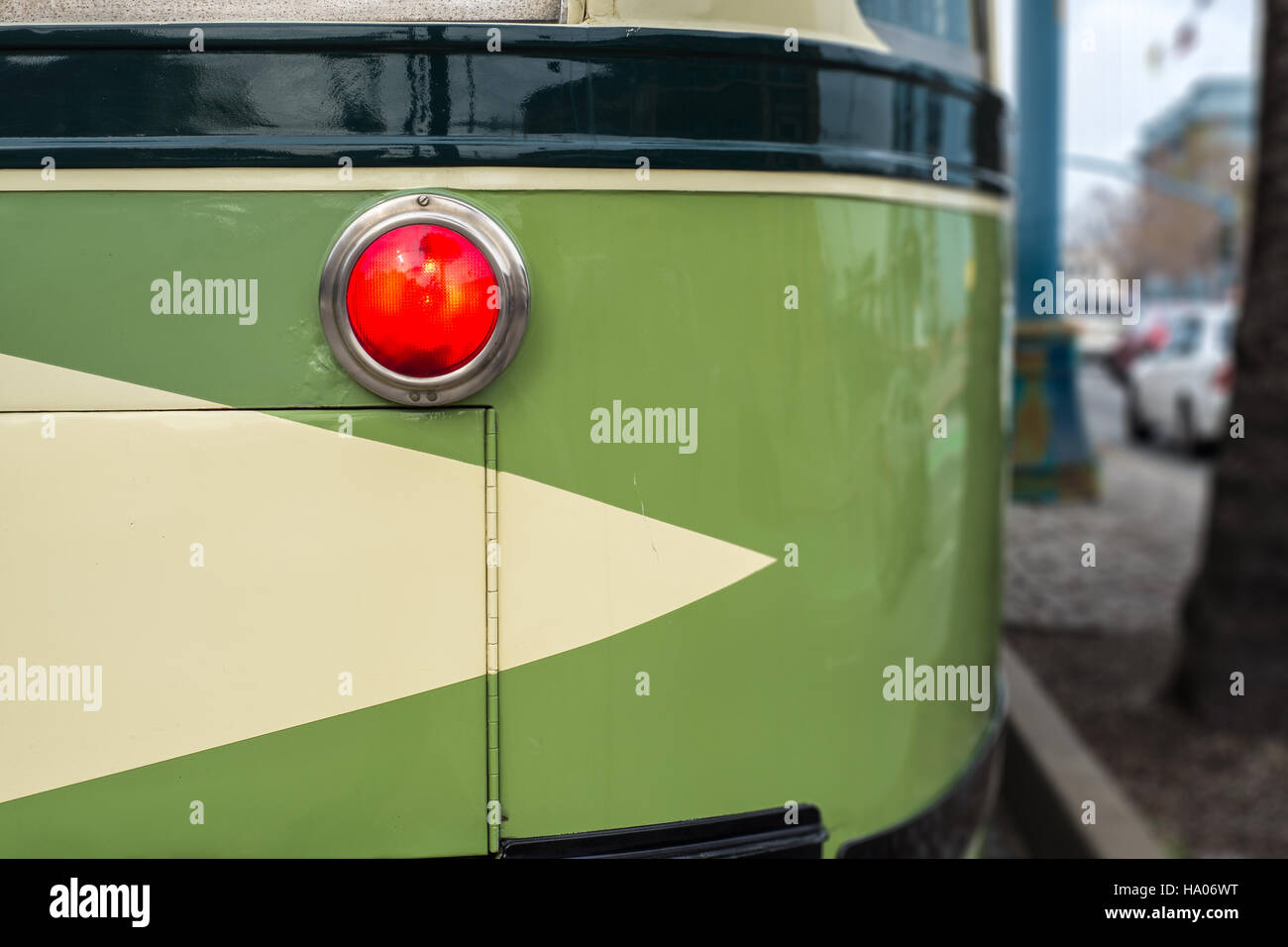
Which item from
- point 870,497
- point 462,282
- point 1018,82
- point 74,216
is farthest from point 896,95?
point 1018,82

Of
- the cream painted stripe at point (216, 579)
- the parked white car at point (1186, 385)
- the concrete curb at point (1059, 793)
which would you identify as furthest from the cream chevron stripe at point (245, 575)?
the parked white car at point (1186, 385)

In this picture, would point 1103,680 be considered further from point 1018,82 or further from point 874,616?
point 1018,82

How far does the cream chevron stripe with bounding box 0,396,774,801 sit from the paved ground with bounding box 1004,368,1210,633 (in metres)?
4.34

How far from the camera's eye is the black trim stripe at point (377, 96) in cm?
142

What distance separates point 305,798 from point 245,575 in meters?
0.32

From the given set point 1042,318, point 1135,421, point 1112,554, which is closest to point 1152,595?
point 1112,554

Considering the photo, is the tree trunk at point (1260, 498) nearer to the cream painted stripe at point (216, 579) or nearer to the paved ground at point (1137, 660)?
the paved ground at point (1137, 660)

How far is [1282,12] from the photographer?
12.3 ft

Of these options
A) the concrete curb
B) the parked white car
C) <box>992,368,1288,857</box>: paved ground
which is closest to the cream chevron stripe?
the concrete curb

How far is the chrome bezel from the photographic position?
4.70ft

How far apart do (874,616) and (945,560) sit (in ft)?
0.65

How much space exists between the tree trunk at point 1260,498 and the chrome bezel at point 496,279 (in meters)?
3.19

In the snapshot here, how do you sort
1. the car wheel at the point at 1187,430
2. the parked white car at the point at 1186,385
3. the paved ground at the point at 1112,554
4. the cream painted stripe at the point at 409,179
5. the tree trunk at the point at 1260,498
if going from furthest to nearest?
the car wheel at the point at 1187,430
the parked white car at the point at 1186,385
the paved ground at the point at 1112,554
the tree trunk at the point at 1260,498
the cream painted stripe at the point at 409,179
